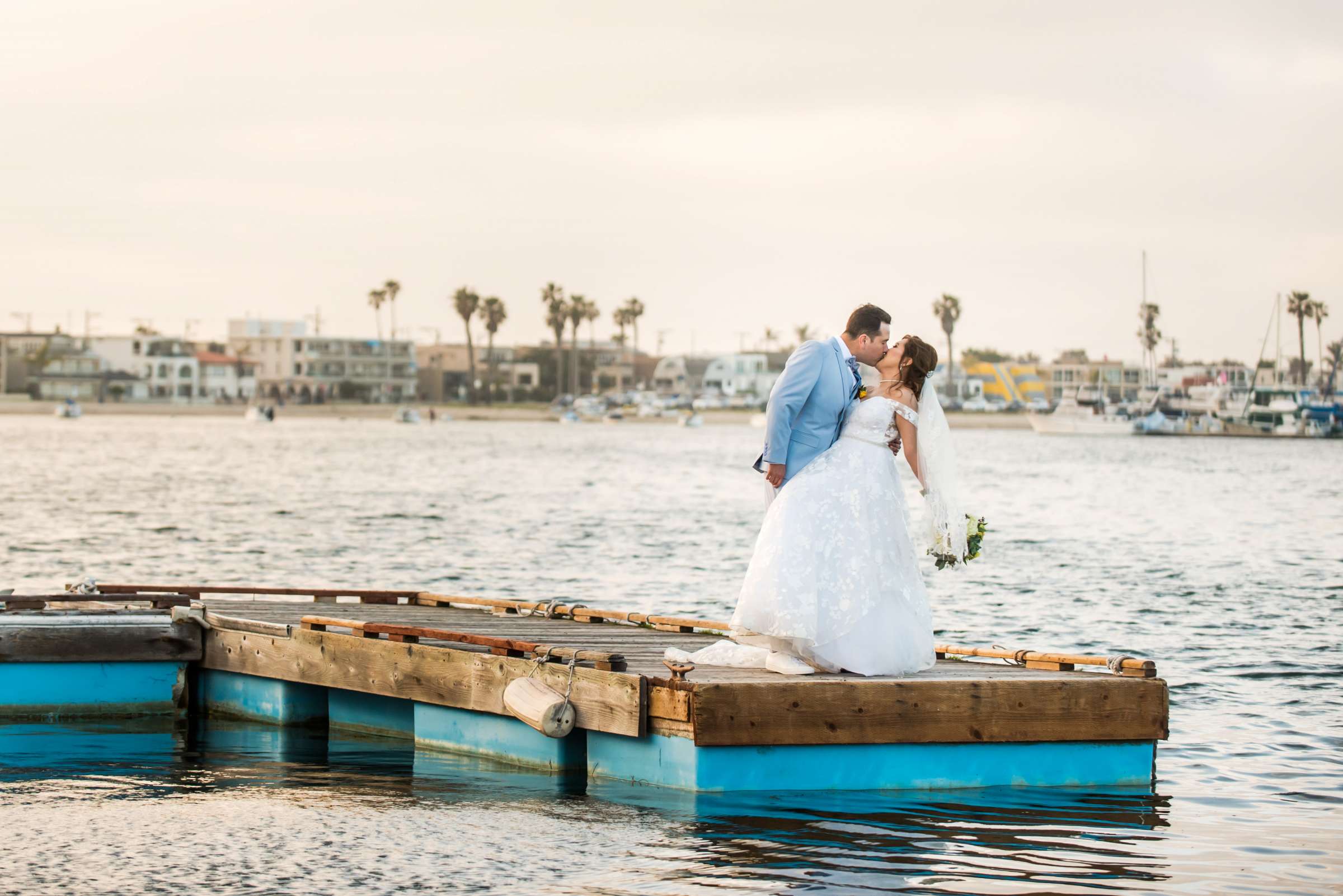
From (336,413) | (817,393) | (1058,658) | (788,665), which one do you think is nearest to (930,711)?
(788,665)

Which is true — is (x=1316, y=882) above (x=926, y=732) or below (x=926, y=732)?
below

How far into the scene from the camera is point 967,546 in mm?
10078

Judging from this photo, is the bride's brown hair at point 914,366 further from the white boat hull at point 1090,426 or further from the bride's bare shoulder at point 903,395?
the white boat hull at point 1090,426

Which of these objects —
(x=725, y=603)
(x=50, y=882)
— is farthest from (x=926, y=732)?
(x=725, y=603)

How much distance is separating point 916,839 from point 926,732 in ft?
2.54

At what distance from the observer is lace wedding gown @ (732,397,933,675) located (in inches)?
380

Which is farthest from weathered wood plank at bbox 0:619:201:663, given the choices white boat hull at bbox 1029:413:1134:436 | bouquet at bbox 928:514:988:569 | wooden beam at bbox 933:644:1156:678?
white boat hull at bbox 1029:413:1134:436

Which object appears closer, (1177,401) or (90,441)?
(90,441)

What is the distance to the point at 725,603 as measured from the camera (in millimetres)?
23938

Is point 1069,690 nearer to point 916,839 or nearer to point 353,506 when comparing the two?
point 916,839

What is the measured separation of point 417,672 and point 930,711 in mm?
3572

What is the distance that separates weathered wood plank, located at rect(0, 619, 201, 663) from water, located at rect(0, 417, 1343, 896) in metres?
0.56

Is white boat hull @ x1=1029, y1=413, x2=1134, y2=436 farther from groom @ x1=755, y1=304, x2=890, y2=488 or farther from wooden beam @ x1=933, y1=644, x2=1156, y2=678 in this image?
groom @ x1=755, y1=304, x2=890, y2=488

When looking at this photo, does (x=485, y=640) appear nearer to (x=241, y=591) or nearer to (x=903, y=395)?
(x=903, y=395)
